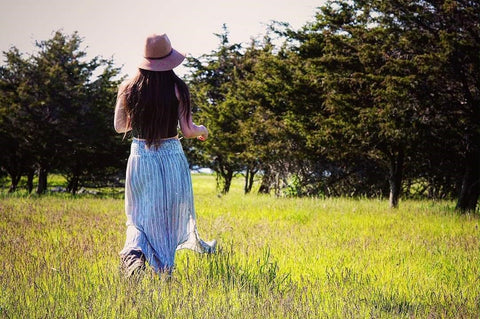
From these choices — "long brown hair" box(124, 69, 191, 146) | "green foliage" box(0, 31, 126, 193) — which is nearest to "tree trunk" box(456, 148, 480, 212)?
"long brown hair" box(124, 69, 191, 146)

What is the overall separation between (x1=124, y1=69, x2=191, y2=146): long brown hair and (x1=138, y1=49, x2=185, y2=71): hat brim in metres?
0.06

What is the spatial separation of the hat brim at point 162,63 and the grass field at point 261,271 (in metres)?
1.69

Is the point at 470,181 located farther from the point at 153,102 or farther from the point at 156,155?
the point at 153,102

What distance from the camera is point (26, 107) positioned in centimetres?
1728

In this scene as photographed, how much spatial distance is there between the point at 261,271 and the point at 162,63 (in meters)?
2.02

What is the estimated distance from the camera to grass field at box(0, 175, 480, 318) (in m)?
3.63

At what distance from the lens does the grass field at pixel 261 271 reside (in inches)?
143

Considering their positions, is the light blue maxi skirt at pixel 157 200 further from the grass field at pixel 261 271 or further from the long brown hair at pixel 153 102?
the grass field at pixel 261 271

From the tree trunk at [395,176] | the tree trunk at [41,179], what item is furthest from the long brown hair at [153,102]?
the tree trunk at [41,179]

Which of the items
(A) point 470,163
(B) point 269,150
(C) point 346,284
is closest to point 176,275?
(C) point 346,284

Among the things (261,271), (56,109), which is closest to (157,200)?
(261,271)

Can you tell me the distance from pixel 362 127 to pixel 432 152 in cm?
200

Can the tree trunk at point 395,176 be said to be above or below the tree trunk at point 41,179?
above

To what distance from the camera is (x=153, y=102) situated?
4559 millimetres
